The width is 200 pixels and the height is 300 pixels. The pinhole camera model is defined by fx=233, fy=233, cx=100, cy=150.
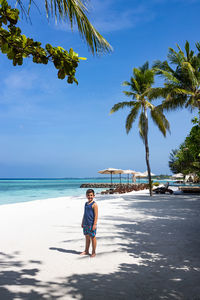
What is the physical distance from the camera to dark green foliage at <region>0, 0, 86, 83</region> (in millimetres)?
1969

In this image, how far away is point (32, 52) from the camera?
6.95 feet

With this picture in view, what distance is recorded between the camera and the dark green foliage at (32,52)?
6.46 feet

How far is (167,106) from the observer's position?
18.0 meters

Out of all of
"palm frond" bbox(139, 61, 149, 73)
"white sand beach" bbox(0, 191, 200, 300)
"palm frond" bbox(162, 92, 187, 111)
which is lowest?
"white sand beach" bbox(0, 191, 200, 300)

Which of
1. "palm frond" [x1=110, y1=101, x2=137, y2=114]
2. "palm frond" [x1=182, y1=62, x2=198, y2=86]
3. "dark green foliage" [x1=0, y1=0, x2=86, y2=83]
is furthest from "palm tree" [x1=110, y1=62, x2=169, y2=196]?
"dark green foliage" [x1=0, y1=0, x2=86, y2=83]

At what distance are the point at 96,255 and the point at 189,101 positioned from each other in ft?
54.4

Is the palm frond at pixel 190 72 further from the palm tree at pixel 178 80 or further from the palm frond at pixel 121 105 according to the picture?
the palm frond at pixel 121 105

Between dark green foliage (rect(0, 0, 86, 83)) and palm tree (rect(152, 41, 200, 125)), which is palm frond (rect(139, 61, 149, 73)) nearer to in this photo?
palm tree (rect(152, 41, 200, 125))

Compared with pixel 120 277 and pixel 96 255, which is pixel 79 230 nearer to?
pixel 96 255

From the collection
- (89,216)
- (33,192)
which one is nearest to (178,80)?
(89,216)

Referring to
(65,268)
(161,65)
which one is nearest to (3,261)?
(65,268)

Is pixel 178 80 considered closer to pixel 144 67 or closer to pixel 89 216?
pixel 144 67

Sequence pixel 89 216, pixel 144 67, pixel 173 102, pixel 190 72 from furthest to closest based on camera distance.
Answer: pixel 144 67 → pixel 173 102 → pixel 190 72 → pixel 89 216

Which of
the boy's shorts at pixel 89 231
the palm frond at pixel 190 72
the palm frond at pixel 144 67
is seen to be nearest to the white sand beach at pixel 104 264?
the boy's shorts at pixel 89 231
